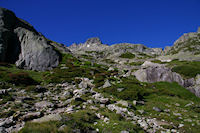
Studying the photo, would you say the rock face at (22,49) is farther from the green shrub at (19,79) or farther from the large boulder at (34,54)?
the green shrub at (19,79)

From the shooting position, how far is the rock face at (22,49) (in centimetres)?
3505

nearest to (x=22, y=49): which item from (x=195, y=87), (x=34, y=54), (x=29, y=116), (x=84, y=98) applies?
(x=34, y=54)

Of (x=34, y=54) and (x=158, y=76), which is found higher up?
(x=34, y=54)

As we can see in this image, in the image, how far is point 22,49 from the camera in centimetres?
3791

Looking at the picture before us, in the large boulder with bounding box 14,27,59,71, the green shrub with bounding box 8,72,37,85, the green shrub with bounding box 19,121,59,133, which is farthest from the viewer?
the large boulder with bounding box 14,27,59,71

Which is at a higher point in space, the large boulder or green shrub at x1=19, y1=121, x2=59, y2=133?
the large boulder

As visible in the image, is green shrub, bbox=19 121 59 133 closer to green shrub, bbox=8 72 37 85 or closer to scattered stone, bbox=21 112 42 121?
scattered stone, bbox=21 112 42 121

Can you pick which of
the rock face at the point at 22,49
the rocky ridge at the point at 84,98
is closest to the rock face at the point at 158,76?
the rocky ridge at the point at 84,98

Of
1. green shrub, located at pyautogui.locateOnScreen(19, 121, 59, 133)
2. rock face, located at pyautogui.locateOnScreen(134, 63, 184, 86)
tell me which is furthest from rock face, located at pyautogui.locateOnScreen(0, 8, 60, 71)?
green shrub, located at pyautogui.locateOnScreen(19, 121, 59, 133)

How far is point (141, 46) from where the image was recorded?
656 feet

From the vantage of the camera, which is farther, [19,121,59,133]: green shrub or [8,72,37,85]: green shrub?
[8,72,37,85]: green shrub

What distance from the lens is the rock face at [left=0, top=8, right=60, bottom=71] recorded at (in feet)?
115

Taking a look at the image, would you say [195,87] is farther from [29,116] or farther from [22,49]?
[22,49]

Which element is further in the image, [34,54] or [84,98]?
[34,54]
